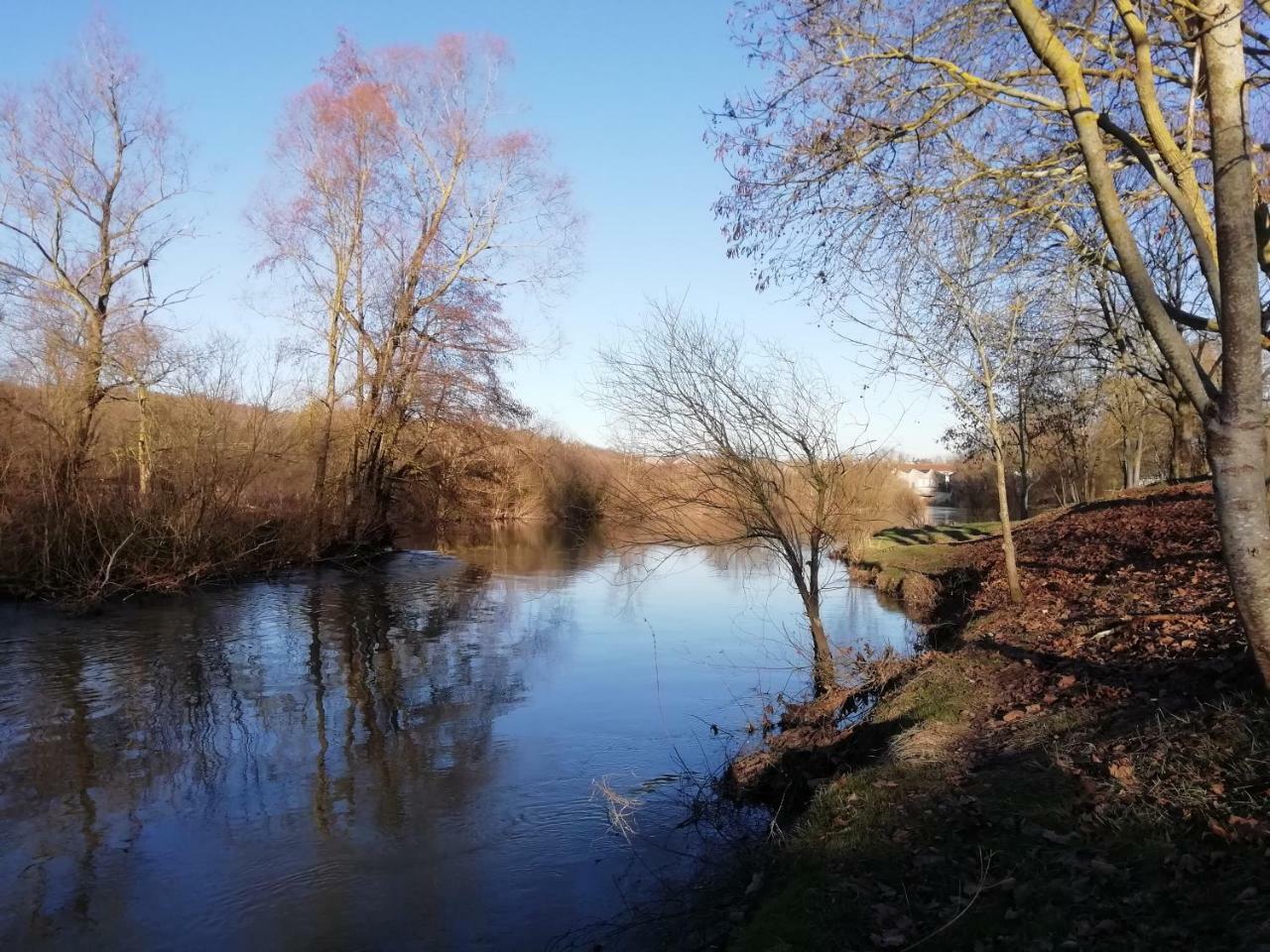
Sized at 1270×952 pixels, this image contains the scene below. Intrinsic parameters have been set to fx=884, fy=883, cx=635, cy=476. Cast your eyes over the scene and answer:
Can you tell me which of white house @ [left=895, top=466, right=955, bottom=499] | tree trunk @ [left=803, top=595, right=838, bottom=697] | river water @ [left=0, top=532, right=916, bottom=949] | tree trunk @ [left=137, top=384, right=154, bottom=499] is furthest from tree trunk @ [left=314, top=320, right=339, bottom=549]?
white house @ [left=895, top=466, right=955, bottom=499]

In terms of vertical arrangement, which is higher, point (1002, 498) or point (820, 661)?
point (1002, 498)

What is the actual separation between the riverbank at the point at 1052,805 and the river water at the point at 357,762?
5.53ft

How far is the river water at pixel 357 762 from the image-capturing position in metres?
5.78

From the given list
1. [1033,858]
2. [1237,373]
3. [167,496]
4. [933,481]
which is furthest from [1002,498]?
[933,481]

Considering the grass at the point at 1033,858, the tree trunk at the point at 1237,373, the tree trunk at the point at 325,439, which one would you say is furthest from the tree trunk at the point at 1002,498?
the tree trunk at the point at 325,439

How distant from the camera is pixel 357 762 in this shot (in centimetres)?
866

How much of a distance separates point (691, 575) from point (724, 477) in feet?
38.7

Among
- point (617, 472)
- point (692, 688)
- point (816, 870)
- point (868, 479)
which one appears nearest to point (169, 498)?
point (617, 472)

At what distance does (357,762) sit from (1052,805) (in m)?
6.41

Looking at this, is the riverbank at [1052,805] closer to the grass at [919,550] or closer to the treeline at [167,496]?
the treeline at [167,496]

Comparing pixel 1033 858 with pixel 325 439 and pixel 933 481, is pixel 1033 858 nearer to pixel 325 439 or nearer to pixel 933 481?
pixel 325 439

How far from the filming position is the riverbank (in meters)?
3.72

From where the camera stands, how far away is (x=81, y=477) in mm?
17812

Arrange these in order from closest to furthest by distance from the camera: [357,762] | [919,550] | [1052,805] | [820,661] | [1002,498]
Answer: [1052,805], [357,762], [820,661], [1002,498], [919,550]
